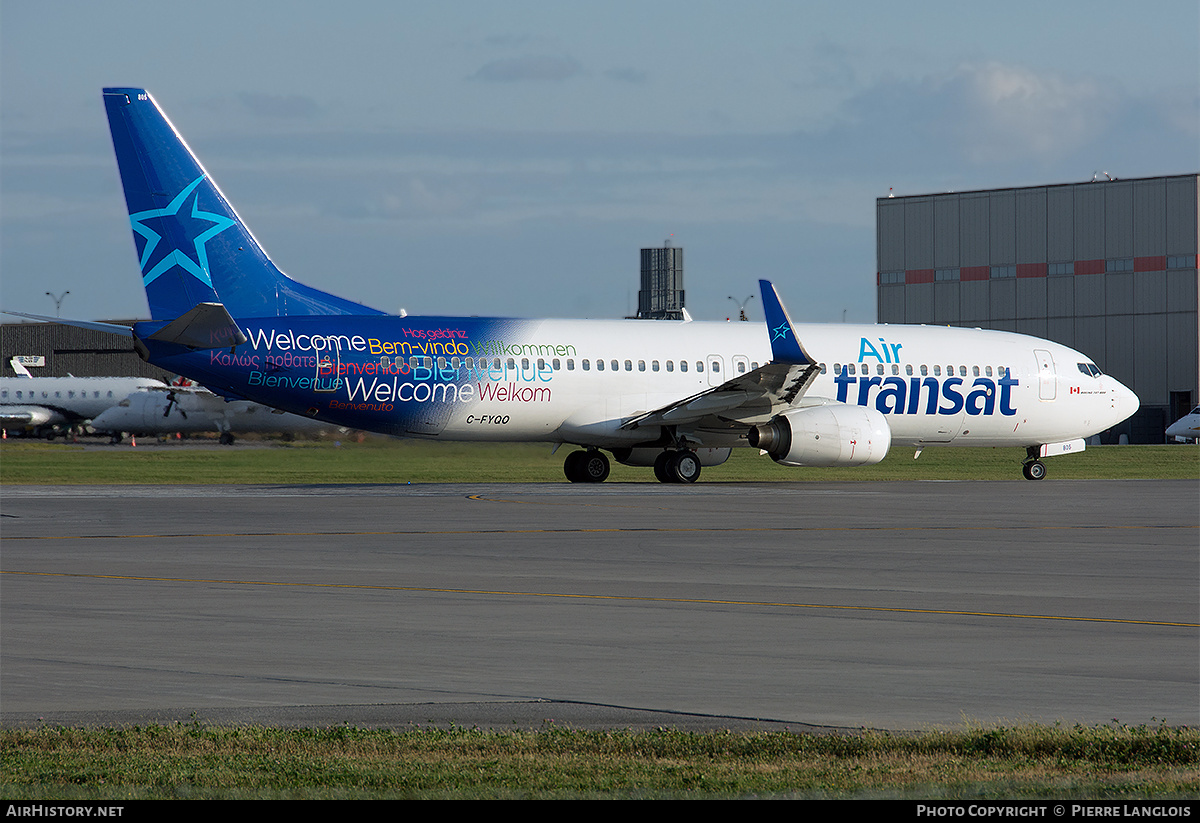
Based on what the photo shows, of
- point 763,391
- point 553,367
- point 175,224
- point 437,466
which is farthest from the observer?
point 437,466

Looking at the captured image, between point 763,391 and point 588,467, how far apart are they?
5.45 m

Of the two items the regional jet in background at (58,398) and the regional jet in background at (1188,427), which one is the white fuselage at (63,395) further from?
the regional jet in background at (1188,427)

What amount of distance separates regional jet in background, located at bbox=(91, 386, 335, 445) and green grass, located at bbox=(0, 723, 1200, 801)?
6010 centimetres

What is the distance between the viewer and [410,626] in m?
11.6

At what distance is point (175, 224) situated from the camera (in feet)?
100

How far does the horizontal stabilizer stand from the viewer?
29.1m

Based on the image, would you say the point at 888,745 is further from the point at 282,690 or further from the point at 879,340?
the point at 879,340

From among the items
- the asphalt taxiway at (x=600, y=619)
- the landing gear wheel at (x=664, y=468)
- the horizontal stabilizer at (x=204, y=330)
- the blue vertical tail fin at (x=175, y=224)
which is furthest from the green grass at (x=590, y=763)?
the landing gear wheel at (x=664, y=468)

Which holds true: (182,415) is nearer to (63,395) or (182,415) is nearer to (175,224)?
(63,395)

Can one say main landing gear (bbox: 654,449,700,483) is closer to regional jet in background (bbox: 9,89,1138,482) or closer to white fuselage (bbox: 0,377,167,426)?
regional jet in background (bbox: 9,89,1138,482)

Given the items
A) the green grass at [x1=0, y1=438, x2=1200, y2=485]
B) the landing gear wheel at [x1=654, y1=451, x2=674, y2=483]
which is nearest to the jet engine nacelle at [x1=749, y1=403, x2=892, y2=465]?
the landing gear wheel at [x1=654, y1=451, x2=674, y2=483]

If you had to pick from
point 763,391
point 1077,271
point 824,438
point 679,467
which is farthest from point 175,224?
point 1077,271

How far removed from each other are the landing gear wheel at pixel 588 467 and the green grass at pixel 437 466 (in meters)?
1.13

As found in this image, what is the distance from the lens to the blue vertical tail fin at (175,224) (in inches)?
1188
